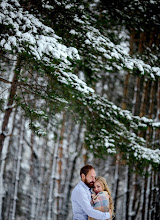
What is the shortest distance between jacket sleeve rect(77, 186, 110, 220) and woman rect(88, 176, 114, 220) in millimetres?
94

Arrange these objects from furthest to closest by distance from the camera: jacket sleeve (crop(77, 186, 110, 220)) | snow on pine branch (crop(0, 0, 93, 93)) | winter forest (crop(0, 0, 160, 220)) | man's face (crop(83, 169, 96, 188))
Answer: winter forest (crop(0, 0, 160, 220)), snow on pine branch (crop(0, 0, 93, 93)), man's face (crop(83, 169, 96, 188)), jacket sleeve (crop(77, 186, 110, 220))

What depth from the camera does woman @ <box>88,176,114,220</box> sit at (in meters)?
2.65

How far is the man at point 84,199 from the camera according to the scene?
100.0 inches

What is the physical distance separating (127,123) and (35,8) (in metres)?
3.34

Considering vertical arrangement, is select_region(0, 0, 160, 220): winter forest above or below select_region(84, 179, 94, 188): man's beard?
above

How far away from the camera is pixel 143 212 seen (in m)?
5.46

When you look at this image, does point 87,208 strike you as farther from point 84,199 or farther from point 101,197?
point 101,197

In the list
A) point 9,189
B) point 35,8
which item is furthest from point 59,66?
point 9,189

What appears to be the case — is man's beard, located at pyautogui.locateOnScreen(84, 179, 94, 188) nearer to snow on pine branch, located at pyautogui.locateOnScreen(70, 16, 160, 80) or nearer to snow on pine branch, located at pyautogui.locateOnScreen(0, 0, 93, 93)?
snow on pine branch, located at pyautogui.locateOnScreen(0, 0, 93, 93)

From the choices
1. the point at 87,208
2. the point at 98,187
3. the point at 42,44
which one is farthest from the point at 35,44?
the point at 87,208

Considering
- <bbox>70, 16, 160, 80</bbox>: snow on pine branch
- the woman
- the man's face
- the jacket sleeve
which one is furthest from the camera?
<bbox>70, 16, 160, 80</bbox>: snow on pine branch

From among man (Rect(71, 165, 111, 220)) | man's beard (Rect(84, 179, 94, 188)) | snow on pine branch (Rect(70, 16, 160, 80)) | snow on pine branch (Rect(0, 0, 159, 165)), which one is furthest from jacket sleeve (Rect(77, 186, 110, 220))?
snow on pine branch (Rect(70, 16, 160, 80))

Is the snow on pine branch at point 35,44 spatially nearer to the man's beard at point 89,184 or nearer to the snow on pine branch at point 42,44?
the snow on pine branch at point 42,44

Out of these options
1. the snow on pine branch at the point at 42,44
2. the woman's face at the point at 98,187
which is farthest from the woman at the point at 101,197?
the snow on pine branch at the point at 42,44
